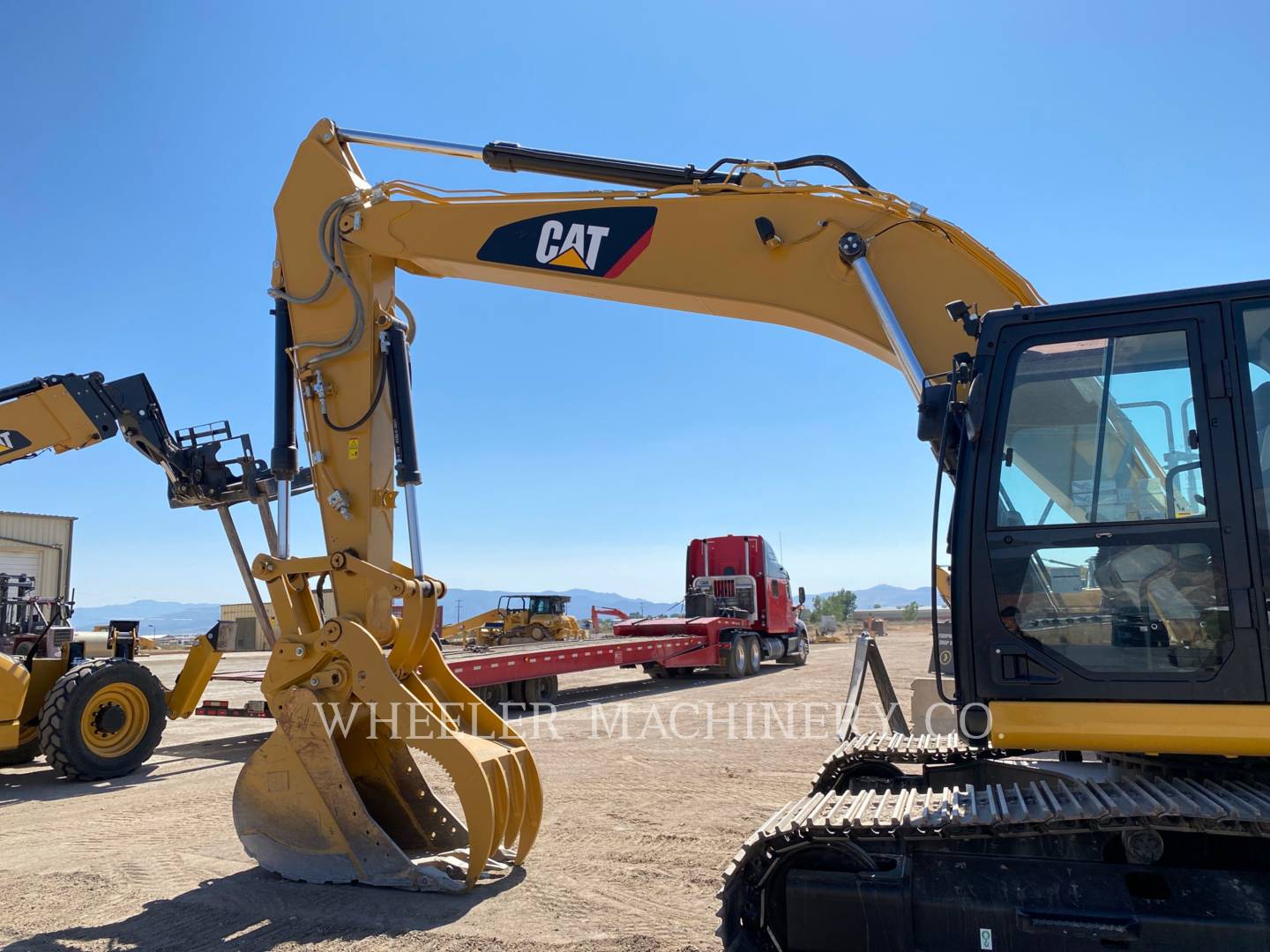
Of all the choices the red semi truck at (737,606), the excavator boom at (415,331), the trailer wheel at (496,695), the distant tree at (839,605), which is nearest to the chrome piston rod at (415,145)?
the excavator boom at (415,331)

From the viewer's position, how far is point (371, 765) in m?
5.82

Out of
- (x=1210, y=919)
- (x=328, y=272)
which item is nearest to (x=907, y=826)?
(x=1210, y=919)

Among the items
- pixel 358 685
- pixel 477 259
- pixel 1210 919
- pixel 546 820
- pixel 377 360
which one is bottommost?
pixel 546 820

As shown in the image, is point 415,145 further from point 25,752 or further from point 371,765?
point 25,752

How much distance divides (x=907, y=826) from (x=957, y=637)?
0.71m

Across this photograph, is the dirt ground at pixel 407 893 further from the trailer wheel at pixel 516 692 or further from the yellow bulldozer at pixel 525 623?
the yellow bulldozer at pixel 525 623

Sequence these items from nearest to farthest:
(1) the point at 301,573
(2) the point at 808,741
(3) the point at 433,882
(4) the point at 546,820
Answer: (3) the point at 433,882 < (1) the point at 301,573 < (4) the point at 546,820 < (2) the point at 808,741

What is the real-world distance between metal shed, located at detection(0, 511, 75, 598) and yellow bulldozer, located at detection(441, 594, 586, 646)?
1435 centimetres

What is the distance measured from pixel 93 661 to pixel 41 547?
29.7 metres

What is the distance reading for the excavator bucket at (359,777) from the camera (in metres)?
5.21

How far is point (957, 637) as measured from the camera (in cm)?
354

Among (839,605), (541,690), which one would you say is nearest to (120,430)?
(541,690)

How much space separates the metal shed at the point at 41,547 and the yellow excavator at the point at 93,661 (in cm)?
2853

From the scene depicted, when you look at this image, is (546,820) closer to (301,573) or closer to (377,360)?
(301,573)
